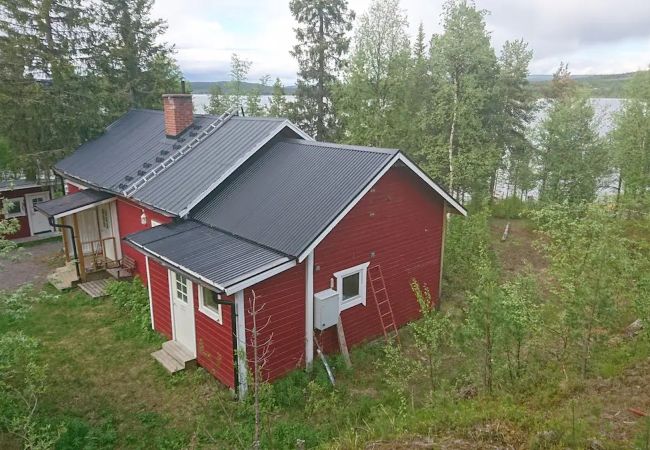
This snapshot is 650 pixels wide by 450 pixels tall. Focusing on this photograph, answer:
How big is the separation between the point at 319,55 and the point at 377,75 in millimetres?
4567

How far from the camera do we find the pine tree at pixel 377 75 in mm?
23172

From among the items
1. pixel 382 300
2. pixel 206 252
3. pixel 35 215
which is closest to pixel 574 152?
pixel 382 300

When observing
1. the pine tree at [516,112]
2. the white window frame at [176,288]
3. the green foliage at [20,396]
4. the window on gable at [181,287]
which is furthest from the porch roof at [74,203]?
the pine tree at [516,112]

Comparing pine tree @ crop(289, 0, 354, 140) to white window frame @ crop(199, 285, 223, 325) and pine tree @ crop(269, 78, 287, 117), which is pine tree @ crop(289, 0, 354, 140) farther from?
white window frame @ crop(199, 285, 223, 325)

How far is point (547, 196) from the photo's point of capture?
24.1m

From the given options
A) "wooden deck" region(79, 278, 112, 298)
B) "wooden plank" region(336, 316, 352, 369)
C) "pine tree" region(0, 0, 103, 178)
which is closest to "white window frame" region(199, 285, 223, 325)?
"wooden plank" region(336, 316, 352, 369)

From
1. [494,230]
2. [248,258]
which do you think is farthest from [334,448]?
[494,230]

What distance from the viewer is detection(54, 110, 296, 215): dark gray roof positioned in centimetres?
1270

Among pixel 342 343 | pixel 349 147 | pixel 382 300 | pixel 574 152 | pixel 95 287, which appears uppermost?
pixel 349 147

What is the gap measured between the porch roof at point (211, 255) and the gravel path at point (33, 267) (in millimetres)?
7010

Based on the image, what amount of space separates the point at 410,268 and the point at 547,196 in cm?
1506

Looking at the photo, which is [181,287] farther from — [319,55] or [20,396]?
[319,55]

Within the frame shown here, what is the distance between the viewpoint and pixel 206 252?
9828 millimetres

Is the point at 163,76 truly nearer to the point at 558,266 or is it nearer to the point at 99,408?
the point at 99,408
